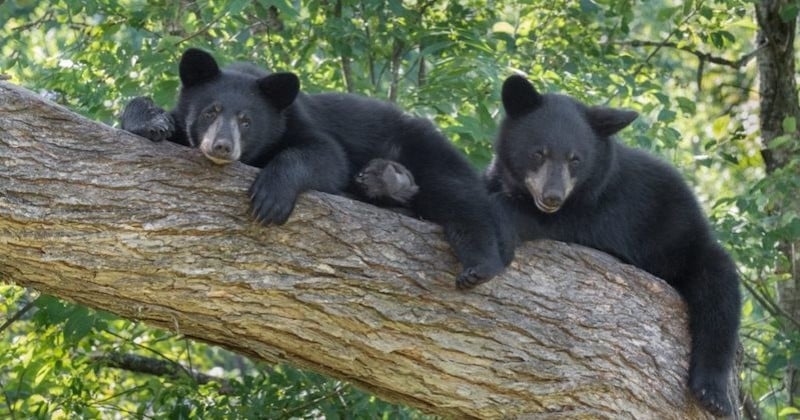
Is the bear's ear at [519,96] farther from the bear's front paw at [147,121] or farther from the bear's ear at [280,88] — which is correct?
the bear's front paw at [147,121]

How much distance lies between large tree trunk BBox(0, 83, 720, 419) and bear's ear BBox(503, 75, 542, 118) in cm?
139

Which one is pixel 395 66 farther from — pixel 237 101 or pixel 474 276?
pixel 474 276

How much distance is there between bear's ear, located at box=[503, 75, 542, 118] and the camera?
630 centimetres

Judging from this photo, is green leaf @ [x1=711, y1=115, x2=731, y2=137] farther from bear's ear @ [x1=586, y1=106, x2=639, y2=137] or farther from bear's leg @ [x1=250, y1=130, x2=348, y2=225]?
bear's leg @ [x1=250, y1=130, x2=348, y2=225]

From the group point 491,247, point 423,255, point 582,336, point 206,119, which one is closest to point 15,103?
point 206,119

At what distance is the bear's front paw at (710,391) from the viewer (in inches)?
208

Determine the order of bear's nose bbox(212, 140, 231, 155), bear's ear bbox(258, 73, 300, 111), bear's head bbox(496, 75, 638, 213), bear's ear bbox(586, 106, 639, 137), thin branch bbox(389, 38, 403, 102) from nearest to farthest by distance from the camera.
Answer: bear's nose bbox(212, 140, 231, 155) → bear's ear bbox(258, 73, 300, 111) → bear's head bbox(496, 75, 638, 213) → bear's ear bbox(586, 106, 639, 137) → thin branch bbox(389, 38, 403, 102)

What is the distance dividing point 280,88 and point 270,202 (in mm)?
1366

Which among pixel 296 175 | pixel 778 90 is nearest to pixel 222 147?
pixel 296 175

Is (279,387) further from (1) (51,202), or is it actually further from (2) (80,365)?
(1) (51,202)

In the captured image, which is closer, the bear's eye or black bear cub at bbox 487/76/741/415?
the bear's eye

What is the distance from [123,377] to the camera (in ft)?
30.4

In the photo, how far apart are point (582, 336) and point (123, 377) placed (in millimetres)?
5419

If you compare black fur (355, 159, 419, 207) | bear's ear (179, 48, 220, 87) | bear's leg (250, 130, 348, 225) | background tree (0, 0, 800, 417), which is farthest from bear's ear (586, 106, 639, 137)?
bear's ear (179, 48, 220, 87)
